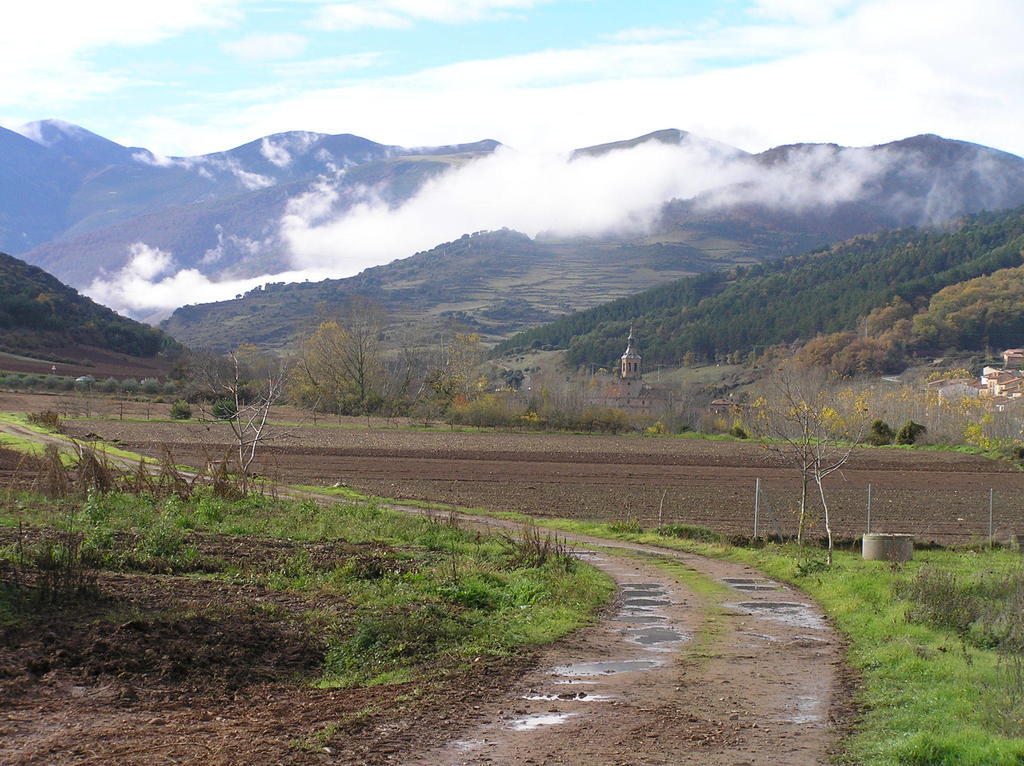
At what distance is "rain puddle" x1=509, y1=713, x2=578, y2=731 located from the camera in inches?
373

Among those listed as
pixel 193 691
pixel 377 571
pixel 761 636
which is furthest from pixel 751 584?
pixel 193 691

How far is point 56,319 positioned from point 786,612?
435 ft

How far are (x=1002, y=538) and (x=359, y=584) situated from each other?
80.5ft

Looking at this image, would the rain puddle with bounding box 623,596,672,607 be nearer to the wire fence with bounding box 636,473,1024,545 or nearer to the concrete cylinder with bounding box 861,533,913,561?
the concrete cylinder with bounding box 861,533,913,561

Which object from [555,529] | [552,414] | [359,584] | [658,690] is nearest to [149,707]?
[658,690]

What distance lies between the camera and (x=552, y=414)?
88688 mm

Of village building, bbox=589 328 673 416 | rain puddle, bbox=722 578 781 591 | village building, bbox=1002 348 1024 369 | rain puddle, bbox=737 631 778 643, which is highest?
village building, bbox=1002 348 1024 369

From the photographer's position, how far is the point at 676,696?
11.0 metres

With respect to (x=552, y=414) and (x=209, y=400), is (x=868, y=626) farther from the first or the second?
(x=209, y=400)

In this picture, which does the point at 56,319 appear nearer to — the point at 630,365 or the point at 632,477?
the point at 630,365

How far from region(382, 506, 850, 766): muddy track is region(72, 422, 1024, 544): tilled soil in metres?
14.1

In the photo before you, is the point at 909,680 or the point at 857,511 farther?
the point at 857,511

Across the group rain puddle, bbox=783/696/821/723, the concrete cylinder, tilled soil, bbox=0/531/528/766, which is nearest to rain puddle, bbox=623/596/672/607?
tilled soil, bbox=0/531/528/766

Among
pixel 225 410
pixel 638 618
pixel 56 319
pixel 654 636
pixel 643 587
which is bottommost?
pixel 643 587
